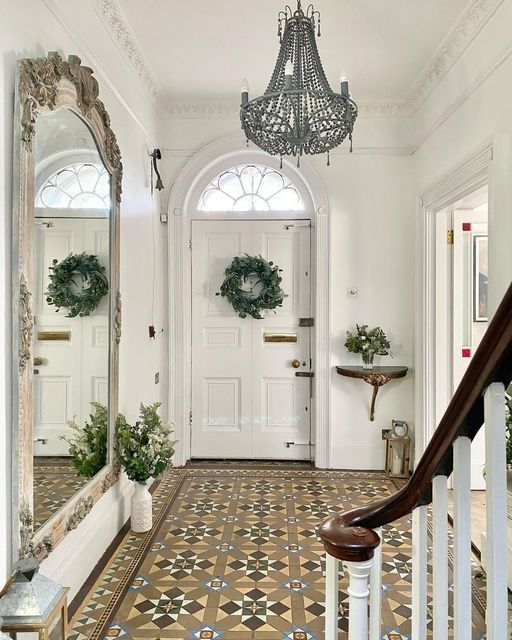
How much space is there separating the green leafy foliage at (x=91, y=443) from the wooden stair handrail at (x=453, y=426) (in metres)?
1.61

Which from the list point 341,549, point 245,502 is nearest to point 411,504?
point 341,549

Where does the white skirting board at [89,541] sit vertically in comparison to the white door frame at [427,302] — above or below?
below

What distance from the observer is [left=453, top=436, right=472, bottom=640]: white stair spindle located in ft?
2.68

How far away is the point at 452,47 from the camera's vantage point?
3.17 meters

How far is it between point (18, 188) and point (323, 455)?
338 centimetres

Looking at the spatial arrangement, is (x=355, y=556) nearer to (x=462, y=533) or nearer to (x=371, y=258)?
(x=462, y=533)

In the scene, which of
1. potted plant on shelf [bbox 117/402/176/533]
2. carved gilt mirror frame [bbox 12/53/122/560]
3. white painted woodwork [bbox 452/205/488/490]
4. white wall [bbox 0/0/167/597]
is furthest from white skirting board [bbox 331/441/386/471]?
carved gilt mirror frame [bbox 12/53/122/560]

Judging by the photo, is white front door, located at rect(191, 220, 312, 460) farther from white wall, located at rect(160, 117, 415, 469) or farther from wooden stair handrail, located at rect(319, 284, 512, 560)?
wooden stair handrail, located at rect(319, 284, 512, 560)

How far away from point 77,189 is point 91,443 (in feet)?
4.48

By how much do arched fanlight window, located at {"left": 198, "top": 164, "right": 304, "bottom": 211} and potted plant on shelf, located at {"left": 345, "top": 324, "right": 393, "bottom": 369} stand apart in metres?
1.33

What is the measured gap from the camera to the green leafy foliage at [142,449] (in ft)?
9.82

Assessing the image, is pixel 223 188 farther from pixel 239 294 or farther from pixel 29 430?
pixel 29 430

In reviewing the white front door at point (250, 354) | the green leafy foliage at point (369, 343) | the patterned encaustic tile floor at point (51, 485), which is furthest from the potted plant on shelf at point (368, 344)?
the patterned encaustic tile floor at point (51, 485)

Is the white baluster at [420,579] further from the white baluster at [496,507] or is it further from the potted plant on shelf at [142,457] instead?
the potted plant on shelf at [142,457]
